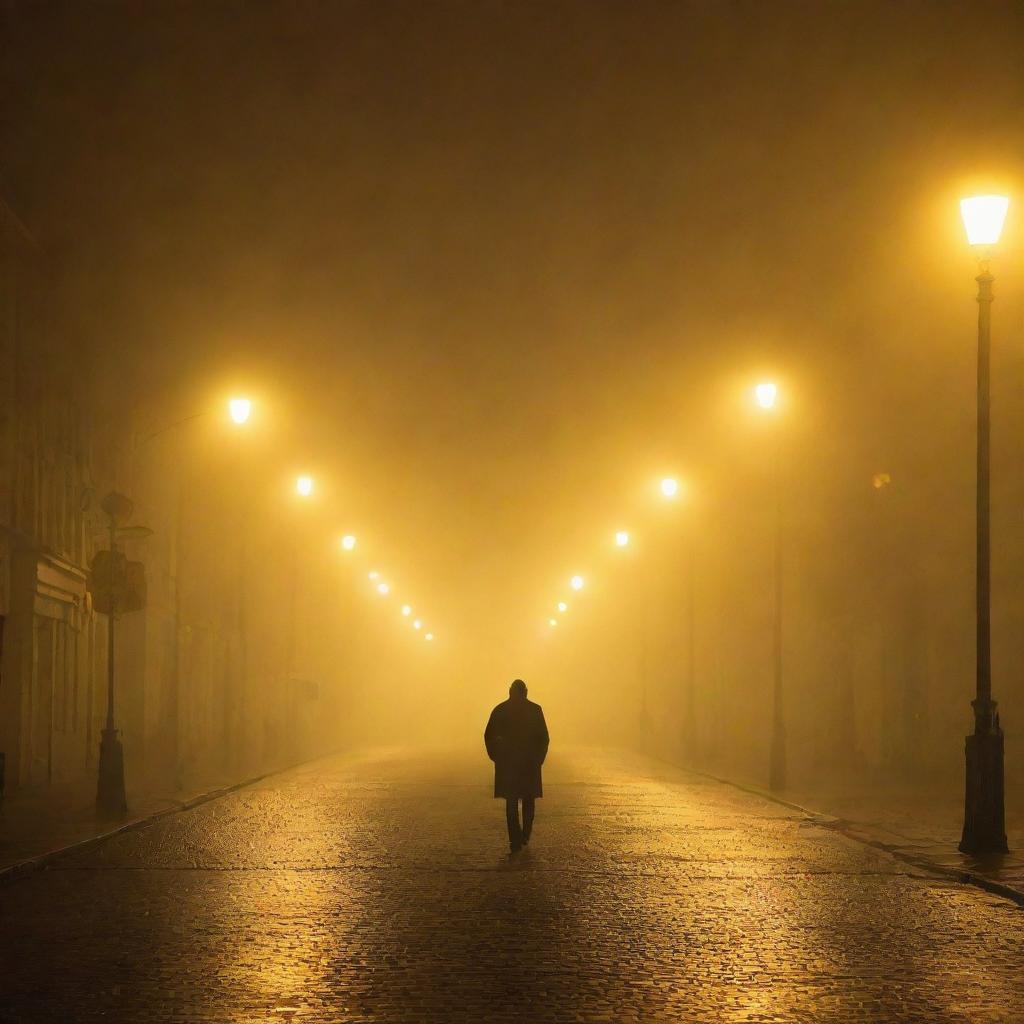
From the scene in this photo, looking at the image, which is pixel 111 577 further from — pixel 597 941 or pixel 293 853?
pixel 597 941

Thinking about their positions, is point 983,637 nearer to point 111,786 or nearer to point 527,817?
point 527,817

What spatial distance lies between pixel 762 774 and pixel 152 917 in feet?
93.3

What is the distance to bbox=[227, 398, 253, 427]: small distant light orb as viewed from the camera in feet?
101

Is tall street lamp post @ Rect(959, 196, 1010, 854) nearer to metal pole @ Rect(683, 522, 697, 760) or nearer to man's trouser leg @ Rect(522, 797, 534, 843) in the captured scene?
man's trouser leg @ Rect(522, 797, 534, 843)

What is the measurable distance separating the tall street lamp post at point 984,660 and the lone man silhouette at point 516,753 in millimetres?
4974

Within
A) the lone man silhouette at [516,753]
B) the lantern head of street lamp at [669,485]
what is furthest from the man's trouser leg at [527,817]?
the lantern head of street lamp at [669,485]

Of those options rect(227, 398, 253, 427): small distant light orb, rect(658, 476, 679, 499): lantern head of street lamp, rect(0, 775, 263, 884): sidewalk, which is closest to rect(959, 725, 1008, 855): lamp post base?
rect(0, 775, 263, 884): sidewalk

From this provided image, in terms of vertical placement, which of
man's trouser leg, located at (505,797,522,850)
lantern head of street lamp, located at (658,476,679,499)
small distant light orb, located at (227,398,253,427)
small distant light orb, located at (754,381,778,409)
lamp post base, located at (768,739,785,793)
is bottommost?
lamp post base, located at (768,739,785,793)

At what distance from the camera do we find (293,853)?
17.5 metres

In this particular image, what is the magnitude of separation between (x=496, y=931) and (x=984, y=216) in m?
10.4

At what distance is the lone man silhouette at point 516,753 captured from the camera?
57.9 feet

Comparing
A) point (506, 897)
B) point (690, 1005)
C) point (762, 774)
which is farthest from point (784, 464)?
point (690, 1005)

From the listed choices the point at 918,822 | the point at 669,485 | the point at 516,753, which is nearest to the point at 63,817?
the point at 516,753

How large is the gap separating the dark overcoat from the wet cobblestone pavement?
2.65 feet
